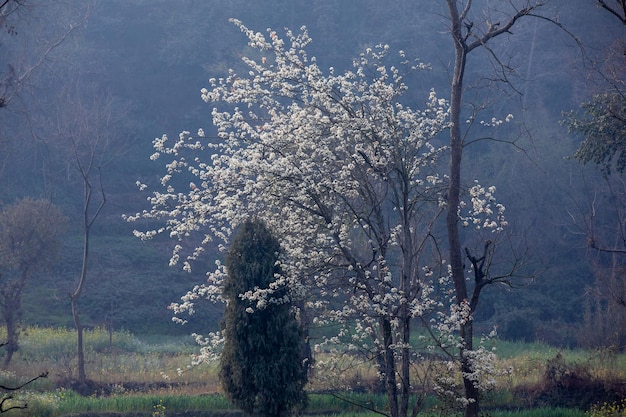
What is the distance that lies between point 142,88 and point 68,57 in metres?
5.93

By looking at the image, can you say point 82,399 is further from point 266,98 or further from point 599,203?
point 599,203

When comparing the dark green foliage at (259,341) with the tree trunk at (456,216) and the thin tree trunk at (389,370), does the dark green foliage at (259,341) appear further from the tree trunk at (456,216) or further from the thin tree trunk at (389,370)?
the tree trunk at (456,216)

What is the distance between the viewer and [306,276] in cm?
942

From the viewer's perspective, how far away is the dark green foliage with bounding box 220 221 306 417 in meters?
9.86

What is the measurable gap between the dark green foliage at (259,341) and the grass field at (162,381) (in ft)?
3.11

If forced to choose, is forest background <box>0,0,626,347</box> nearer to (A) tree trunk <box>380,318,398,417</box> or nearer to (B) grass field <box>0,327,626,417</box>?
(B) grass field <box>0,327,626,417</box>

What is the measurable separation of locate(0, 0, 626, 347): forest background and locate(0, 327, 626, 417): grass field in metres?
6.51

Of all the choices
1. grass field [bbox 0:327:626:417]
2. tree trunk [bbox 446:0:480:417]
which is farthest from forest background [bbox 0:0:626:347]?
tree trunk [bbox 446:0:480:417]

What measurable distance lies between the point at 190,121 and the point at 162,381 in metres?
28.4

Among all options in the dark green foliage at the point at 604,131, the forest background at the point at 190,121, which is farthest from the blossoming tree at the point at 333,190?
the forest background at the point at 190,121

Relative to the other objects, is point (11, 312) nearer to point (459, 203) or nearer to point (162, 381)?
point (162, 381)

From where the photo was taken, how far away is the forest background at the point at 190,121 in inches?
1233

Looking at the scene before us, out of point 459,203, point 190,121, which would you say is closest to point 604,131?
point 459,203

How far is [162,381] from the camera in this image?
17766 mm
